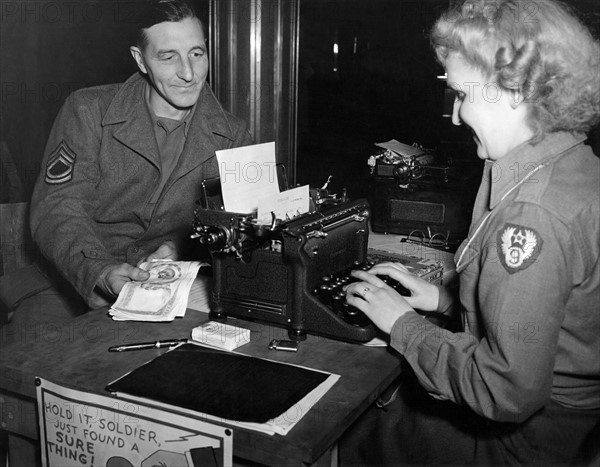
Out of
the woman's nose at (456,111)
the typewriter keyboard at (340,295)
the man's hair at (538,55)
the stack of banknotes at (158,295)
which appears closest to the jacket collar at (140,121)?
the stack of banknotes at (158,295)

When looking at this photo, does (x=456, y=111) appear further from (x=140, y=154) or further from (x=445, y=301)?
(x=140, y=154)

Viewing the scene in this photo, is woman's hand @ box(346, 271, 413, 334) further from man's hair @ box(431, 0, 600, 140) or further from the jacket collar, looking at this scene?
the jacket collar

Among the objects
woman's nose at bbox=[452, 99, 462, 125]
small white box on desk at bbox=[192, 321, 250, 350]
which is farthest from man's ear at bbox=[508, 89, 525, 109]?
small white box on desk at bbox=[192, 321, 250, 350]

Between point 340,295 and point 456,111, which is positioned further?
point 340,295

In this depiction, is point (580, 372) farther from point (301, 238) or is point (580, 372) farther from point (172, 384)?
point (172, 384)

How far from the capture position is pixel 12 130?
3.60 m

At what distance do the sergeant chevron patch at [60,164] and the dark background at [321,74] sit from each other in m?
0.88

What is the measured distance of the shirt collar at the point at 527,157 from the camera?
1.53m

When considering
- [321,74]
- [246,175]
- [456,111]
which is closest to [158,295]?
[246,175]

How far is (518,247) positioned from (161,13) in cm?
193

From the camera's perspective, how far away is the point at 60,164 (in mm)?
2664

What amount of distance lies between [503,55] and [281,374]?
0.94 m

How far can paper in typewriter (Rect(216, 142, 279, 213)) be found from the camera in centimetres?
191

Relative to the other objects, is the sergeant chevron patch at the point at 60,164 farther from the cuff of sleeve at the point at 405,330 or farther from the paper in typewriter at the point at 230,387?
the cuff of sleeve at the point at 405,330
